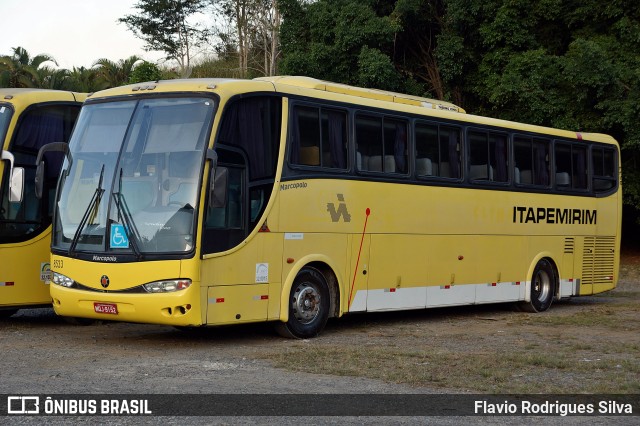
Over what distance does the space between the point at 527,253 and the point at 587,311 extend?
5.39ft

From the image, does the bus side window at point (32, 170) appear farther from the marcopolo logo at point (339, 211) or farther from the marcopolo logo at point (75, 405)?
the marcopolo logo at point (75, 405)

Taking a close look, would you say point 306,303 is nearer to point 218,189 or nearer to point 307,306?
point 307,306

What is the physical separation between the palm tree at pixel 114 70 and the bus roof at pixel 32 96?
3089cm

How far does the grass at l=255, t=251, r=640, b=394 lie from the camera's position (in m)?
10.8

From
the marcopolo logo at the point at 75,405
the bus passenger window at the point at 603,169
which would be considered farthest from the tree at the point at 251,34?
the marcopolo logo at the point at 75,405

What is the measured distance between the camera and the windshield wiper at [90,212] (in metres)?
13.3

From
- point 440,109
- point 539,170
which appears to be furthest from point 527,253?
point 440,109

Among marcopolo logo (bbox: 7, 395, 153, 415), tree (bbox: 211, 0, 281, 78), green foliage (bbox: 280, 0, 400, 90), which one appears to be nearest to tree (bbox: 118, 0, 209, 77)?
tree (bbox: 211, 0, 281, 78)

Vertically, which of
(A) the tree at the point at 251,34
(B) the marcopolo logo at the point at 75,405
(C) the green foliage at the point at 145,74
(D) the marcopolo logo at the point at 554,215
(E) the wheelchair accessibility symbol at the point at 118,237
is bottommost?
(B) the marcopolo logo at the point at 75,405

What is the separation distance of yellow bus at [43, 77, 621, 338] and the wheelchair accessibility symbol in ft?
0.05

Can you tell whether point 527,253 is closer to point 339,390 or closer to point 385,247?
point 385,247

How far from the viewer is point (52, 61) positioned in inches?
1817

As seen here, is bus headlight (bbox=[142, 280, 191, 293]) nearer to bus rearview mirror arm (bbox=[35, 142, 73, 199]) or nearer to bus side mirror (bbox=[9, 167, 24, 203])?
bus rearview mirror arm (bbox=[35, 142, 73, 199])

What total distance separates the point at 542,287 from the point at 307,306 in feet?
24.0
